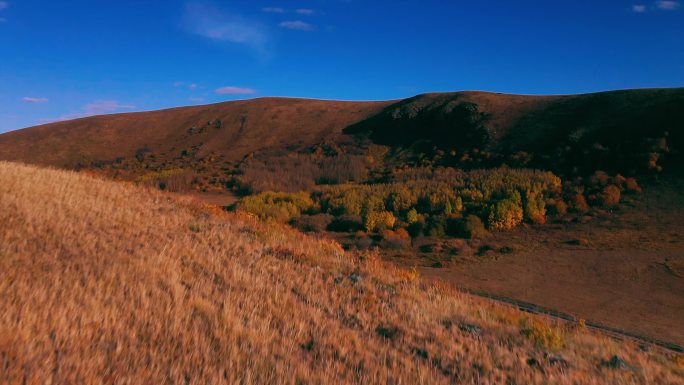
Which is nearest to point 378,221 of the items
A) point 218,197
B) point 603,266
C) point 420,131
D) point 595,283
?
point 603,266

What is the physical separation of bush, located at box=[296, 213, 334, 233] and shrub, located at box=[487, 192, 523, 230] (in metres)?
9.38

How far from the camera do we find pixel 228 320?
5070mm

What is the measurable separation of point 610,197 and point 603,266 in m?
9.87

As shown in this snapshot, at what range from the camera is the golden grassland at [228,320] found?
3.99m

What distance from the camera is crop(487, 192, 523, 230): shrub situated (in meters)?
28.2

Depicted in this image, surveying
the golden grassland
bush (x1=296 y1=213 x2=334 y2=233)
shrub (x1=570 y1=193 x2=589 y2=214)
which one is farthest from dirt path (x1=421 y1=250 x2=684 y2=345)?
bush (x1=296 y1=213 x2=334 y2=233)

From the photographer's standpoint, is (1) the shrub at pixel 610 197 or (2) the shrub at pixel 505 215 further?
(1) the shrub at pixel 610 197

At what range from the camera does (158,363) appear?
392cm

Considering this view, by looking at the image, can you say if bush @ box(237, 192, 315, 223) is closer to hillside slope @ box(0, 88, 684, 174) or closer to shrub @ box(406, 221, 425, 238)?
shrub @ box(406, 221, 425, 238)

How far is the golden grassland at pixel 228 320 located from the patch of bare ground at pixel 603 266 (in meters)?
7.55

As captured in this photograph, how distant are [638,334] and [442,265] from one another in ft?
33.6

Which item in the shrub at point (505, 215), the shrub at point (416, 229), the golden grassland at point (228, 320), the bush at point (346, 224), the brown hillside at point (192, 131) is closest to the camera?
the golden grassland at point (228, 320)

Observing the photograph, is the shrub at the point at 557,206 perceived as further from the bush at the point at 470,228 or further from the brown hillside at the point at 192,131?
the brown hillside at the point at 192,131

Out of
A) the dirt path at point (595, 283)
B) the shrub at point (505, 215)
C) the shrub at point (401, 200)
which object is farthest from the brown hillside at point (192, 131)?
the dirt path at point (595, 283)
